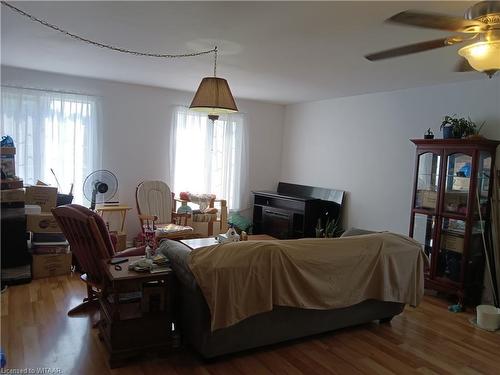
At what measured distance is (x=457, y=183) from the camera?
12.8 feet

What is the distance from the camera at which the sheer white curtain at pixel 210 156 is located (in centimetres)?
569

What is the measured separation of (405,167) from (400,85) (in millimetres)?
972

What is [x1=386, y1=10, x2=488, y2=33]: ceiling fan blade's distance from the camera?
1740mm

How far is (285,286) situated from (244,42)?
1884mm

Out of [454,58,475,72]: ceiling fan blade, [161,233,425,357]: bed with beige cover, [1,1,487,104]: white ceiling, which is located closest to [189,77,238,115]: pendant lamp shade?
[1,1,487,104]: white ceiling

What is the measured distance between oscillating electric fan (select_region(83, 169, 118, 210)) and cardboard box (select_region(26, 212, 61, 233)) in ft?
1.73

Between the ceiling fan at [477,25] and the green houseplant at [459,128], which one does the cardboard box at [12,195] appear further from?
the green houseplant at [459,128]

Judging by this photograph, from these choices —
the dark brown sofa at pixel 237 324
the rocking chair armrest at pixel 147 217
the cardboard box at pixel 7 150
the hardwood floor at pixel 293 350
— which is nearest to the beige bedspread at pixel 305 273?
the dark brown sofa at pixel 237 324

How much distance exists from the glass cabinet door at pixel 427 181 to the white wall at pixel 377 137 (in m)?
0.37

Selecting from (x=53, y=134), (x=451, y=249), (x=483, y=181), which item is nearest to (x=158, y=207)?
(x=53, y=134)

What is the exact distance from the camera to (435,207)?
4.05m

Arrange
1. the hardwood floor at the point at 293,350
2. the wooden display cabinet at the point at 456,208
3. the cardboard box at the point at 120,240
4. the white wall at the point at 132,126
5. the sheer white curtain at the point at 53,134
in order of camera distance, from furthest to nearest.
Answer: the white wall at the point at 132,126 < the cardboard box at the point at 120,240 < the sheer white curtain at the point at 53,134 < the wooden display cabinet at the point at 456,208 < the hardwood floor at the point at 293,350

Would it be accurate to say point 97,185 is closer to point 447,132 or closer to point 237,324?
point 237,324

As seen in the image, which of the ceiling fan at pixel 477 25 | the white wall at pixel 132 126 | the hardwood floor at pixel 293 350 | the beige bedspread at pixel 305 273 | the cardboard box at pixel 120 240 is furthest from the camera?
the white wall at pixel 132 126
